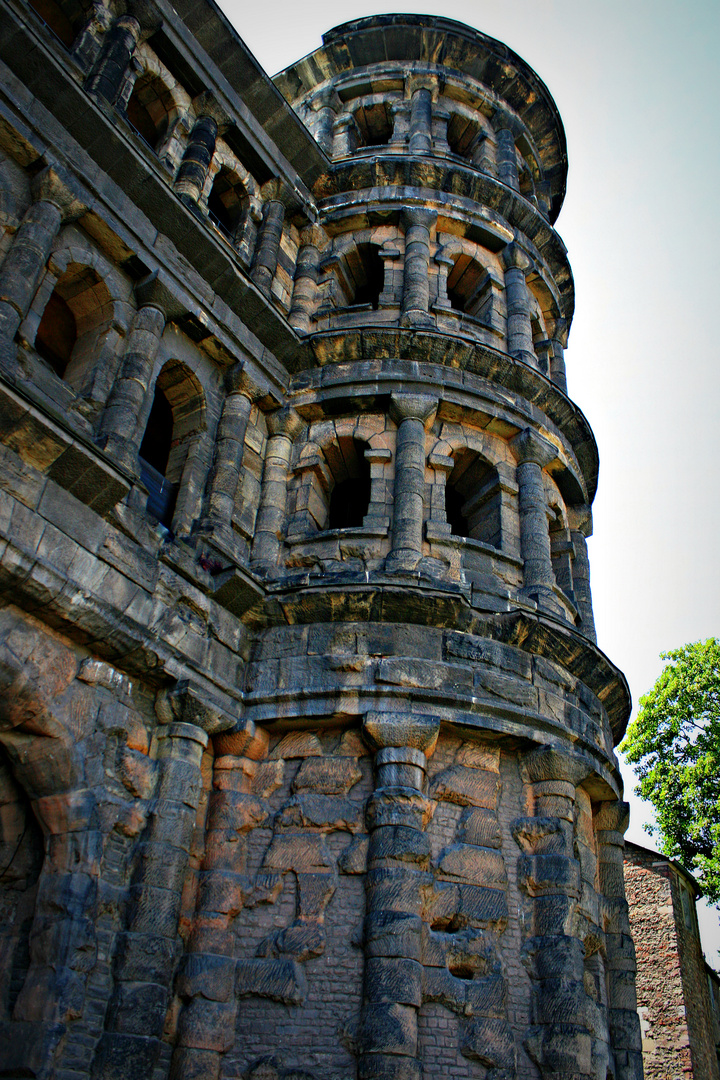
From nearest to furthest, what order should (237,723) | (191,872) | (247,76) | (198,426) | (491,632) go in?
(191,872) < (237,723) < (491,632) < (198,426) < (247,76)

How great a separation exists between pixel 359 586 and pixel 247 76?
29.0 feet

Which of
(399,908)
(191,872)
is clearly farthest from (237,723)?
(399,908)

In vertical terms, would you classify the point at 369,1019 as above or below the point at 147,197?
below

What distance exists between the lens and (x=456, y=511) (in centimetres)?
1277

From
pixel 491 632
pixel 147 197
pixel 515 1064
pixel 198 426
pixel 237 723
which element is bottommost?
pixel 515 1064

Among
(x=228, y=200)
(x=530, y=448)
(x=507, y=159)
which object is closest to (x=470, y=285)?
(x=507, y=159)

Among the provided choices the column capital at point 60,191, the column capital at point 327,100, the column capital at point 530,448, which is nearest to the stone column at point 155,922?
the column capital at point 60,191

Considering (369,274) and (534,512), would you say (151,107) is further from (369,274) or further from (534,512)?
(534,512)

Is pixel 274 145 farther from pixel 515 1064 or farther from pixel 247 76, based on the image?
pixel 515 1064

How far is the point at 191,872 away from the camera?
27.1ft

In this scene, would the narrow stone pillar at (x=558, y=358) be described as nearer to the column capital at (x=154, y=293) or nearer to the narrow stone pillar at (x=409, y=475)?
the narrow stone pillar at (x=409, y=475)

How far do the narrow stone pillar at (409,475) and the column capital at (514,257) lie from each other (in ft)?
15.1

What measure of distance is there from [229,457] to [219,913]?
17.2ft

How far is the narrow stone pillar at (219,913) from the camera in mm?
7496
